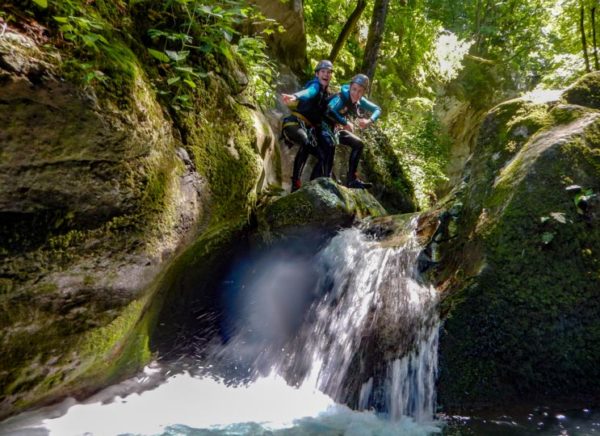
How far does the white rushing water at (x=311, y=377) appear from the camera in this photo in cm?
285

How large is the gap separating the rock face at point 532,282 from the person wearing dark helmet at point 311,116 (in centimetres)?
353

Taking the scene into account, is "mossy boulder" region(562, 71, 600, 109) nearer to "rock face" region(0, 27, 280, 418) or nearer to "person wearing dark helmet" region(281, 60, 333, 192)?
"person wearing dark helmet" region(281, 60, 333, 192)

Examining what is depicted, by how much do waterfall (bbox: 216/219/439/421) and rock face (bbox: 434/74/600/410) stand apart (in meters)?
0.26

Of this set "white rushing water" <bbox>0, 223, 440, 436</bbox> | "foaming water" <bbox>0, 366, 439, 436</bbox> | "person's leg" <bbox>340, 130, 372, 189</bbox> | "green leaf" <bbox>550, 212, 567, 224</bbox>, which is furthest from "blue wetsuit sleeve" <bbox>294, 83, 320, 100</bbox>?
"foaming water" <bbox>0, 366, 439, 436</bbox>

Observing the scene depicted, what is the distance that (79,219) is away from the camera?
2.67 metres

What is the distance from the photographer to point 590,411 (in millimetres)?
2916

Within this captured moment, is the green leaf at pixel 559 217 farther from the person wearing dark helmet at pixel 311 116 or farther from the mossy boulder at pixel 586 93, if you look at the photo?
the person wearing dark helmet at pixel 311 116

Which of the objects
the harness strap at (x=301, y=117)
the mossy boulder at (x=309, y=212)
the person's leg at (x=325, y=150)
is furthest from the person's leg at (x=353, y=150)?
the mossy boulder at (x=309, y=212)

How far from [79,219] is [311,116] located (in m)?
4.83

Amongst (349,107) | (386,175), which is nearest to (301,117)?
(349,107)

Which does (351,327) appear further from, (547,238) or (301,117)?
(301,117)

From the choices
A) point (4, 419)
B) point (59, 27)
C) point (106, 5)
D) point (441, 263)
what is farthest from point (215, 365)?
point (106, 5)

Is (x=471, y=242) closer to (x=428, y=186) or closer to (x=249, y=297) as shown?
(x=249, y=297)

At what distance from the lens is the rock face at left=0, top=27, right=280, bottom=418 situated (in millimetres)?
2297
